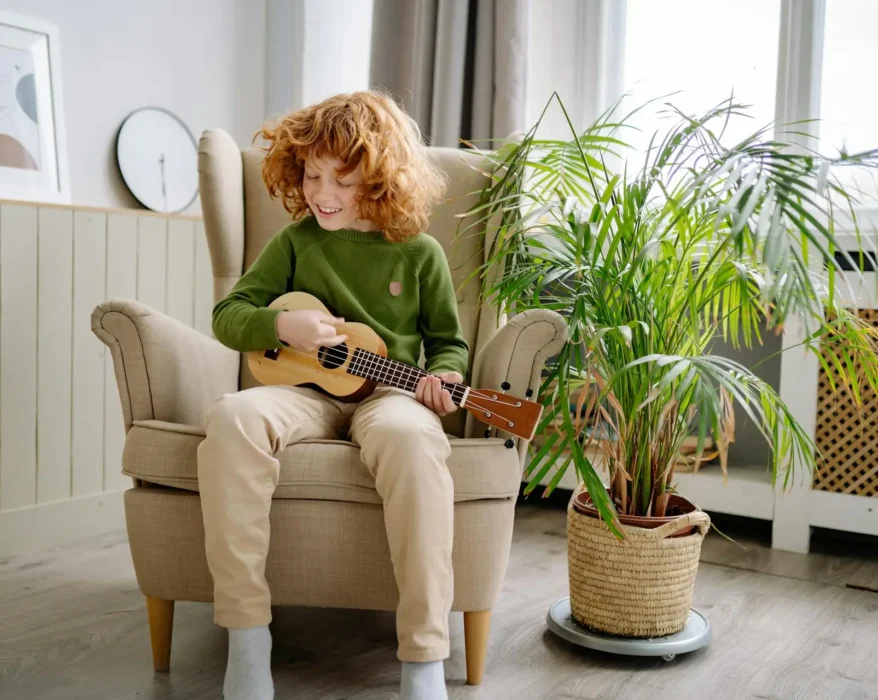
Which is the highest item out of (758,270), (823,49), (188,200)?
(823,49)

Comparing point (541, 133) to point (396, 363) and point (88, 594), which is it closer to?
point (396, 363)

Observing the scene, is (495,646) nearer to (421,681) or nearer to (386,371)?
→ (421,681)

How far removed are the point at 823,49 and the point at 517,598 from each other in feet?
5.46

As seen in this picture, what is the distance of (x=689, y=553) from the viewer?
1.54m

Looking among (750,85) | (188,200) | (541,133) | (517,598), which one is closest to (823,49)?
(750,85)

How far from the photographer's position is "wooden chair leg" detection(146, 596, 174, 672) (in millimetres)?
1432

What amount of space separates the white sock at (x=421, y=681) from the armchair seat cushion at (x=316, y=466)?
25 centimetres

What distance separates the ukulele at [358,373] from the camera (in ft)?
4.57

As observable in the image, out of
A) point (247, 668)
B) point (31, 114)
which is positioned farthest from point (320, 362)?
point (31, 114)

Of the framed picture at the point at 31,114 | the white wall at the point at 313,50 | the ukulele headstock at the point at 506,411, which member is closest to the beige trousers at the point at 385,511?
the ukulele headstock at the point at 506,411

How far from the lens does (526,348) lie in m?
1.43

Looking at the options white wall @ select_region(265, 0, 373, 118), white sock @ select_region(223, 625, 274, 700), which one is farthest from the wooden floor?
white wall @ select_region(265, 0, 373, 118)

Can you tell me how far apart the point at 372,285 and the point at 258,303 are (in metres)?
0.20

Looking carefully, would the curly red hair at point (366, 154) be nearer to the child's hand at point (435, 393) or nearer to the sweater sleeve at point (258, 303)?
the sweater sleeve at point (258, 303)
